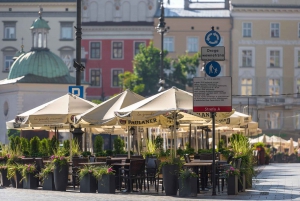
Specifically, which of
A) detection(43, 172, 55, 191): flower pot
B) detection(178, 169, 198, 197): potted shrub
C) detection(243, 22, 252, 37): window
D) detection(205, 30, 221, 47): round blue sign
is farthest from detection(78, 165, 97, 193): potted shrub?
detection(243, 22, 252, 37): window

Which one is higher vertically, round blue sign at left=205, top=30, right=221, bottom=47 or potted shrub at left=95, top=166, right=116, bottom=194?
round blue sign at left=205, top=30, right=221, bottom=47

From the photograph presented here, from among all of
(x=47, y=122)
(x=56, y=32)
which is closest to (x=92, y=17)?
(x=56, y=32)

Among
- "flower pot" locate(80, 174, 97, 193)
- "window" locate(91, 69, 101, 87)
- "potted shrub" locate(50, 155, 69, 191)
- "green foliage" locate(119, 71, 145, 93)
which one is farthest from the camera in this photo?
"window" locate(91, 69, 101, 87)

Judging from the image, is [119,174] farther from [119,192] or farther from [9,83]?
[9,83]

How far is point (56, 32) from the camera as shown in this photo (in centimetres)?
9381

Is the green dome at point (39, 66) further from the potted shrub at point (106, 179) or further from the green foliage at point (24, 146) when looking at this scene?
the potted shrub at point (106, 179)

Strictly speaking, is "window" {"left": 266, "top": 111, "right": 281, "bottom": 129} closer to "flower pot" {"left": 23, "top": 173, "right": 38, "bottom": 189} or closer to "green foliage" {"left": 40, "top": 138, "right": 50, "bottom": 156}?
"green foliage" {"left": 40, "top": 138, "right": 50, "bottom": 156}

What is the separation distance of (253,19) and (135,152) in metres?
59.2

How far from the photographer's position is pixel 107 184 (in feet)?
78.0

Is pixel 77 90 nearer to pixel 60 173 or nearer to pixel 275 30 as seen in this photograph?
pixel 60 173

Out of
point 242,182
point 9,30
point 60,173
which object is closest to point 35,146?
point 60,173

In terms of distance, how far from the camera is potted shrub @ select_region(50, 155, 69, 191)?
984 inches

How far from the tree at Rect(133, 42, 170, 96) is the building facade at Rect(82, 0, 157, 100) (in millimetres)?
4613

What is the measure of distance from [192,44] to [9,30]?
58.5ft
